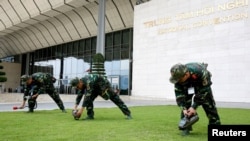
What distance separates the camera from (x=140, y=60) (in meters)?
24.1

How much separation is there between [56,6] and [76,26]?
22.5 ft

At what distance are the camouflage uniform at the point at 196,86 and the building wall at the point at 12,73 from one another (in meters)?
50.7

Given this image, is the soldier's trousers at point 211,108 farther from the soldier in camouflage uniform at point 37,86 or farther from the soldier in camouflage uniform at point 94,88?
the soldier in camouflage uniform at point 37,86

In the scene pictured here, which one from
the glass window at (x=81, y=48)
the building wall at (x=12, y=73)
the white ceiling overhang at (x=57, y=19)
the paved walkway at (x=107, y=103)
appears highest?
the white ceiling overhang at (x=57, y=19)

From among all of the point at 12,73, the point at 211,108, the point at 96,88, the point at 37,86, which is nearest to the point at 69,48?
the point at 12,73

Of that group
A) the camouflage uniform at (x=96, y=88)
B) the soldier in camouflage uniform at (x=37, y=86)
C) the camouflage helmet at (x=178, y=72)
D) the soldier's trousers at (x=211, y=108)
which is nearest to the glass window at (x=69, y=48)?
the soldier in camouflage uniform at (x=37, y=86)

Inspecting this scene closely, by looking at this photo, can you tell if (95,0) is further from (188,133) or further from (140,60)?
(188,133)

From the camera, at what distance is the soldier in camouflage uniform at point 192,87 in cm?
523

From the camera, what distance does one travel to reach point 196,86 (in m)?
5.50

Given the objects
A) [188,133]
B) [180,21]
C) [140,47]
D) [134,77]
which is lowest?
[188,133]

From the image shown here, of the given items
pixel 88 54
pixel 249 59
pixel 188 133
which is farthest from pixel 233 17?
pixel 88 54

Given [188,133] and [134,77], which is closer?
[188,133]

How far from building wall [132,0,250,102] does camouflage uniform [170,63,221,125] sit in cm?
1293

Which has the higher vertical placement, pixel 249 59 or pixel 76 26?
pixel 76 26
